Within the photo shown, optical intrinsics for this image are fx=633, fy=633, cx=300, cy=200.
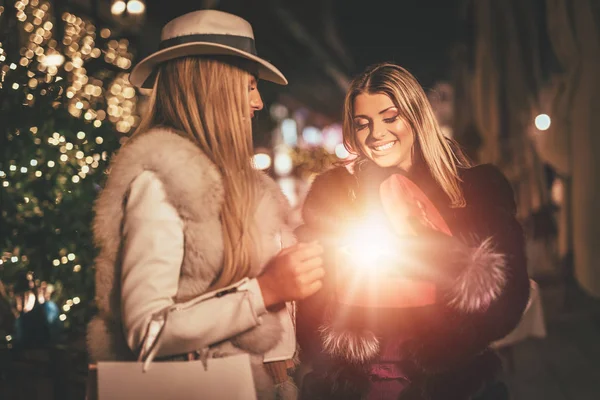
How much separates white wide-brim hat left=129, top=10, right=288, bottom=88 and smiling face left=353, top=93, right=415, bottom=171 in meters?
0.34

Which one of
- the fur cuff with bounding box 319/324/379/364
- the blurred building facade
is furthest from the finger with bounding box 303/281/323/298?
the blurred building facade

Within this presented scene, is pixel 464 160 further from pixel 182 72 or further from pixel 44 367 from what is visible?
pixel 44 367

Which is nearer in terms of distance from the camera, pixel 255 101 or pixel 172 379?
pixel 172 379

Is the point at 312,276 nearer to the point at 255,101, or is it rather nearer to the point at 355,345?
the point at 355,345

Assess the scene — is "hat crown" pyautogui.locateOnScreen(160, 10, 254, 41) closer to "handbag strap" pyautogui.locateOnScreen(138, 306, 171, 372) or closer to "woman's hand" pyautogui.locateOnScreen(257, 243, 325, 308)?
"woman's hand" pyautogui.locateOnScreen(257, 243, 325, 308)

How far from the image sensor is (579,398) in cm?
486

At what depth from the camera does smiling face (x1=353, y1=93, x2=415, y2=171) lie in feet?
6.64

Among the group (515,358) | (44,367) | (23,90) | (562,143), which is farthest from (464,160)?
(515,358)

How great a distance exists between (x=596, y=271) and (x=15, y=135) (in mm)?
4373

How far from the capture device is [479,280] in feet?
6.22

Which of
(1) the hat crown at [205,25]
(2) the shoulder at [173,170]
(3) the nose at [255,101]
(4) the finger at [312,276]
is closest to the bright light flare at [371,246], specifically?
(4) the finger at [312,276]

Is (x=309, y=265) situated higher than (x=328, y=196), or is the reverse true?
(x=328, y=196)

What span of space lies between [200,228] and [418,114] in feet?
2.57

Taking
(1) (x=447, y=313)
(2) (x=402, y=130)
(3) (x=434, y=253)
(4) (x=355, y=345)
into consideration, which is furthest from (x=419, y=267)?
A: (2) (x=402, y=130)
